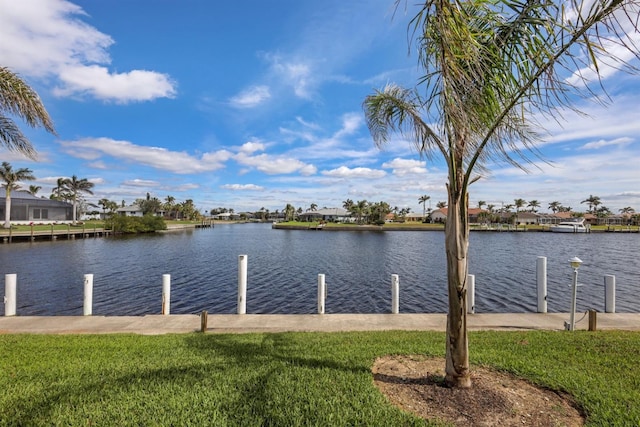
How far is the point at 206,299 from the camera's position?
1655 centimetres

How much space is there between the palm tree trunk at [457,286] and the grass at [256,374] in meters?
1.12

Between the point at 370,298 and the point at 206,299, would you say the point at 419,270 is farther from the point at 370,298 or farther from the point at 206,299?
the point at 206,299

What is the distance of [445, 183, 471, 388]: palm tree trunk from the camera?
4339 mm

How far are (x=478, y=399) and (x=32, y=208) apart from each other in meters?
86.0

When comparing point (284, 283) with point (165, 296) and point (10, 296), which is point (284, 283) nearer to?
point (165, 296)

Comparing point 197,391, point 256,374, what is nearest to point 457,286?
point 256,374

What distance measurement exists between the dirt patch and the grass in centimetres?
24

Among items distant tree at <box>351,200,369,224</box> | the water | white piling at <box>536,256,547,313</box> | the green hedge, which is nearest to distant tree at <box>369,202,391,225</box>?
distant tree at <box>351,200,369,224</box>

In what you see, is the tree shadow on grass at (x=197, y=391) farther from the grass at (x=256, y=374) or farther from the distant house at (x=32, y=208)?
the distant house at (x=32, y=208)

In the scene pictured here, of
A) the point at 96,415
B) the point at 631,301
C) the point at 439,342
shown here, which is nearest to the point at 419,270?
the point at 631,301

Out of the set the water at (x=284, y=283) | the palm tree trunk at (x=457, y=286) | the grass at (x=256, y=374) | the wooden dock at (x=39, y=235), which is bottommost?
the water at (x=284, y=283)

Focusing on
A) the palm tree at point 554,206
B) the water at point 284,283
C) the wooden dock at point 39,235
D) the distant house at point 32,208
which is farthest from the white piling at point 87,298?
the palm tree at point 554,206

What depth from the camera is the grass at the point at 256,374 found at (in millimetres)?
3869

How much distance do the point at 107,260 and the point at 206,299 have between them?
59.5 ft
